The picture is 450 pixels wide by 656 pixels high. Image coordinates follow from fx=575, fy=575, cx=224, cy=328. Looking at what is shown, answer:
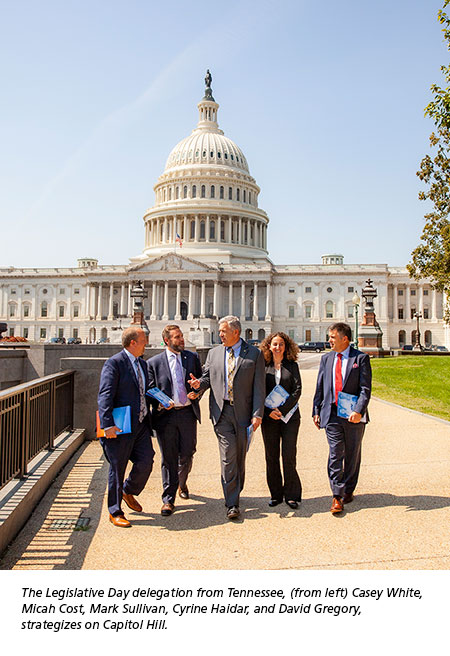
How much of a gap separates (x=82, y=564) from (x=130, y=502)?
1842 millimetres

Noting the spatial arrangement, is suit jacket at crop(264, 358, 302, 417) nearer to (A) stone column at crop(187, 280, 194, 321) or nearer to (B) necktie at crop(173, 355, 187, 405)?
(B) necktie at crop(173, 355, 187, 405)

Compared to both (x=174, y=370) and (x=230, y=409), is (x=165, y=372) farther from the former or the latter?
(x=230, y=409)

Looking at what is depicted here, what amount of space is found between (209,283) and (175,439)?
92243 millimetres

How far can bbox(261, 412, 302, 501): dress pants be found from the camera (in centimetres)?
743

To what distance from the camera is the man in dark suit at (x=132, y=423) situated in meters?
6.83

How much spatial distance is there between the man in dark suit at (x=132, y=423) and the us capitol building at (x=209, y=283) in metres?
78.7

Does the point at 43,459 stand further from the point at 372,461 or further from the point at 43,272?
the point at 43,272

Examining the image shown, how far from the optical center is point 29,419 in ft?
27.1

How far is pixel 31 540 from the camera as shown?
20.1 feet

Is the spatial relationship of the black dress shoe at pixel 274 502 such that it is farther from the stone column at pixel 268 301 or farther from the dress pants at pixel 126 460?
the stone column at pixel 268 301

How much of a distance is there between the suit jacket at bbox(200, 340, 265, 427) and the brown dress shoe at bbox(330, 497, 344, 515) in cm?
138

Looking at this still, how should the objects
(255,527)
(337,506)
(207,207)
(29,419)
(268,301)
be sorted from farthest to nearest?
(207,207) < (268,301) < (29,419) < (337,506) < (255,527)

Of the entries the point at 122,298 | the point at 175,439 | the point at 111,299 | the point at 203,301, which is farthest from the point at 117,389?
the point at 111,299

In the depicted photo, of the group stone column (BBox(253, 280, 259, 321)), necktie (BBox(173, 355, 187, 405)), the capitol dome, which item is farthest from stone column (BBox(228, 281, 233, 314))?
necktie (BBox(173, 355, 187, 405))
